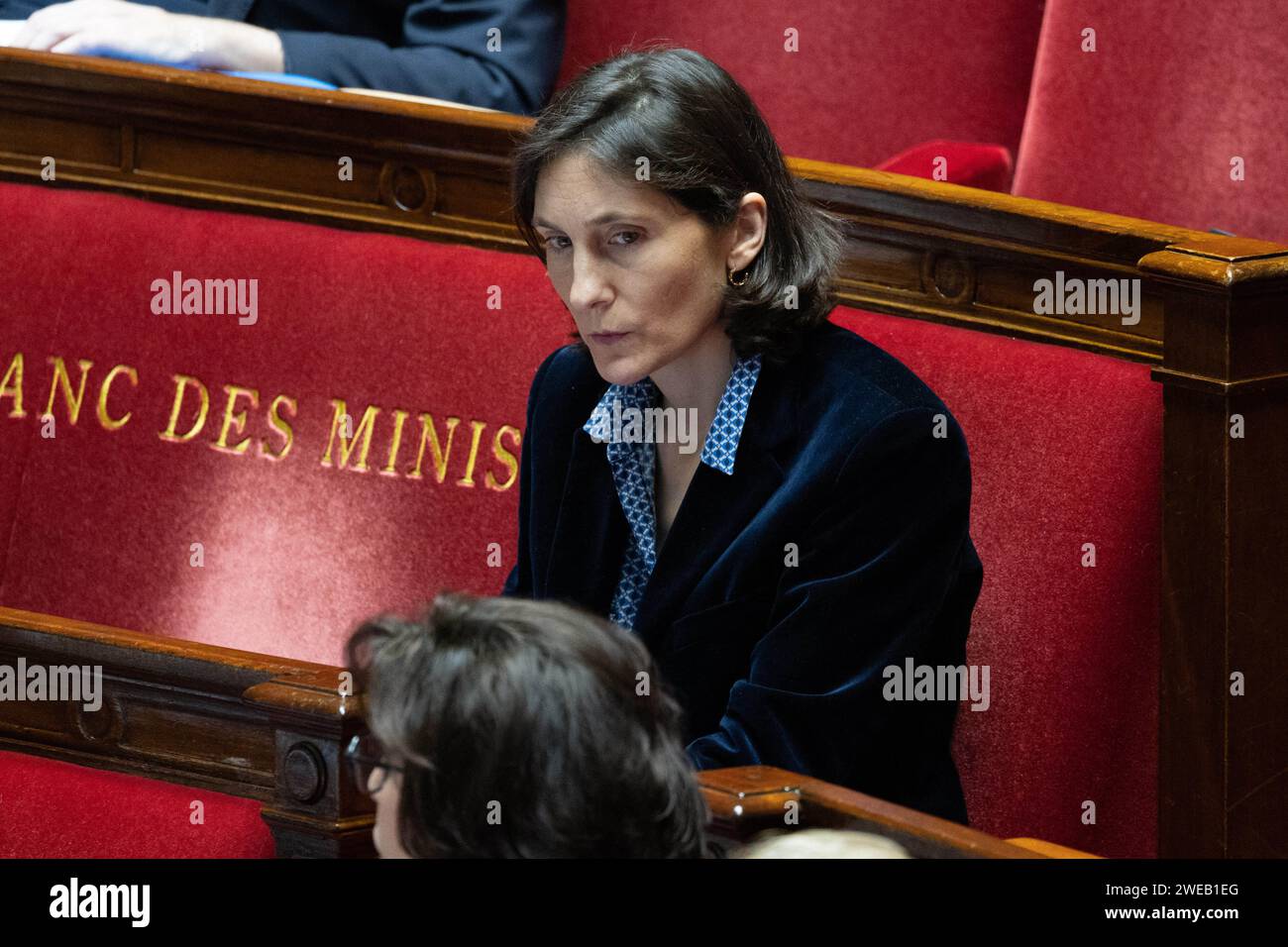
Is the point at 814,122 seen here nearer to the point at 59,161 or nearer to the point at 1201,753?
the point at 59,161

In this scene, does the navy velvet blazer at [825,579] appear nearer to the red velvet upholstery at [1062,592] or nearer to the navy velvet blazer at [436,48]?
the red velvet upholstery at [1062,592]

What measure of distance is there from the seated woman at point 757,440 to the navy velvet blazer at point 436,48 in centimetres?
51

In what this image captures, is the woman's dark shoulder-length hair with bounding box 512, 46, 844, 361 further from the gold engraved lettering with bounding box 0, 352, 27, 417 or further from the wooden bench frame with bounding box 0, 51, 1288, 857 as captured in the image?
the gold engraved lettering with bounding box 0, 352, 27, 417

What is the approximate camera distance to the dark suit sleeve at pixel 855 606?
0.84 metres

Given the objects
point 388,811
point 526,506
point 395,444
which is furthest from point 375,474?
point 388,811

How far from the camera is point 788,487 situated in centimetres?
87

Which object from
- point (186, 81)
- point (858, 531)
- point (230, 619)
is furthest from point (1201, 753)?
point (186, 81)

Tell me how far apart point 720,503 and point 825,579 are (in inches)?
3.1

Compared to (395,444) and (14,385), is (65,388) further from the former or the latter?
(395,444)

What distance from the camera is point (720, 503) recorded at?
35.4 inches

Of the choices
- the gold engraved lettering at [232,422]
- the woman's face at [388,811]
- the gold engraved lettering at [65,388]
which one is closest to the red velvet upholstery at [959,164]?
the gold engraved lettering at [232,422]

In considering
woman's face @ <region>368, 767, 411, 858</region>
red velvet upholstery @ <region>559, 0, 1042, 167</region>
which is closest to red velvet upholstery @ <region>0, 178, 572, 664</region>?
red velvet upholstery @ <region>559, 0, 1042, 167</region>

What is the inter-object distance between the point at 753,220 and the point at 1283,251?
245 millimetres
